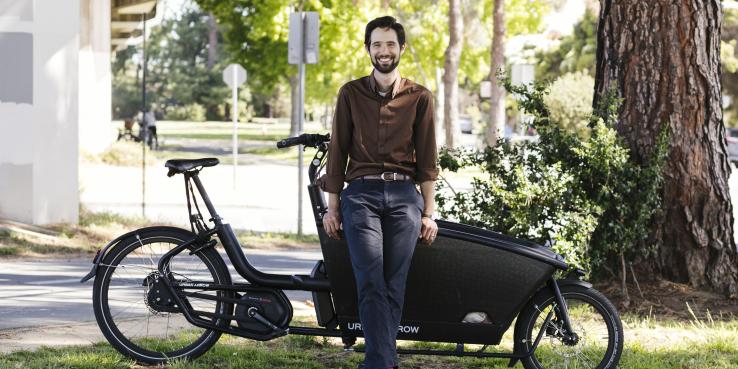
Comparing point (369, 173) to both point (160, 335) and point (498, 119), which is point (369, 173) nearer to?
point (160, 335)

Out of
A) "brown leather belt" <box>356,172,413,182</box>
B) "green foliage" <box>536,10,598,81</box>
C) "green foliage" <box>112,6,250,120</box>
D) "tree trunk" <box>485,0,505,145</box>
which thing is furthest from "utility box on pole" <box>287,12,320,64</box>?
"green foliage" <box>112,6,250,120</box>

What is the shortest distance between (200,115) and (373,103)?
3340 inches

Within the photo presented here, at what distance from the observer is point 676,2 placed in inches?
334

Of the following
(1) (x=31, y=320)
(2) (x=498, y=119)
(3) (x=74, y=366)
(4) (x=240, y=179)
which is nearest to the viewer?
(3) (x=74, y=366)

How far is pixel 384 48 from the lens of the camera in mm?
5238

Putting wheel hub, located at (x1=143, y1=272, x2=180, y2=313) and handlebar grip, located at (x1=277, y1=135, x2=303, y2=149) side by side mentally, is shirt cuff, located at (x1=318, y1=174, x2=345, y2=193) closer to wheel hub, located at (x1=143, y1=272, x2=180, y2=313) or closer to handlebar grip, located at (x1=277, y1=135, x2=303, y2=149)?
handlebar grip, located at (x1=277, y1=135, x2=303, y2=149)

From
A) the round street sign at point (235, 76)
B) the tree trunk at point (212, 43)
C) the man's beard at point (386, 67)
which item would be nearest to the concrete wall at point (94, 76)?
the round street sign at point (235, 76)

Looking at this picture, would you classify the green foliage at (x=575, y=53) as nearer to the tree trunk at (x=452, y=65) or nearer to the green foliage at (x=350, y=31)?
the green foliage at (x=350, y=31)

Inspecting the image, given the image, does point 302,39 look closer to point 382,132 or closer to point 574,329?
point 574,329

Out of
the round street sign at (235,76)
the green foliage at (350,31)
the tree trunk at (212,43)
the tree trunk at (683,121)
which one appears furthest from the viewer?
the tree trunk at (212,43)

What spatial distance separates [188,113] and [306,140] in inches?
3357

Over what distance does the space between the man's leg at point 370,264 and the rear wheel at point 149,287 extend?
94 cm

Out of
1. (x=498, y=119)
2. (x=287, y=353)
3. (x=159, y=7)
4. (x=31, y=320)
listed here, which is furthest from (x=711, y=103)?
(x=159, y=7)

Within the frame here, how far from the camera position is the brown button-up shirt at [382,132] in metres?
5.32
